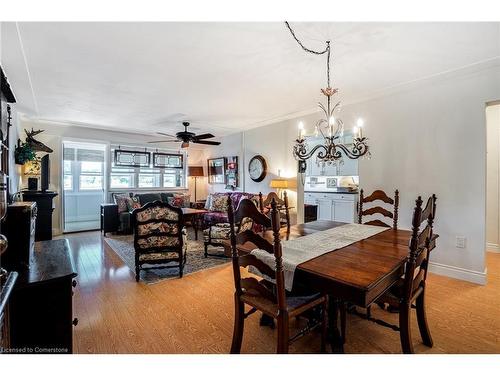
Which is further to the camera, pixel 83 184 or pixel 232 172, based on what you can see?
pixel 232 172

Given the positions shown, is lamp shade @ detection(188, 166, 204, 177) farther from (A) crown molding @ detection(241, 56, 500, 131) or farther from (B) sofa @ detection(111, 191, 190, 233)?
(A) crown molding @ detection(241, 56, 500, 131)

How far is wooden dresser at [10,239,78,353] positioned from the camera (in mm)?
1398

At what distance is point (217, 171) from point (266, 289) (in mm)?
5698

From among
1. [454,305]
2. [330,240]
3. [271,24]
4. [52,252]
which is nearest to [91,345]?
[52,252]

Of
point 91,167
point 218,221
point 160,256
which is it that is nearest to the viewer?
point 160,256

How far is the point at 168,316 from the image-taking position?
217 cm

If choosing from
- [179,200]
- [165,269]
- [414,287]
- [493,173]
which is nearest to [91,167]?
[179,200]

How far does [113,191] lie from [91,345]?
502 cm

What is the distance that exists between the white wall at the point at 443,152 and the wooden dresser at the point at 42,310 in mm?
3632

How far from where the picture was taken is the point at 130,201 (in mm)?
5609

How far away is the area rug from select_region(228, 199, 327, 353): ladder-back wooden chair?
1721 mm

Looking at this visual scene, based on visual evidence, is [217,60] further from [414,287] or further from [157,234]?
[414,287]

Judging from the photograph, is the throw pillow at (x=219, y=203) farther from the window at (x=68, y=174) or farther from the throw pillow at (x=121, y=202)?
the window at (x=68, y=174)
